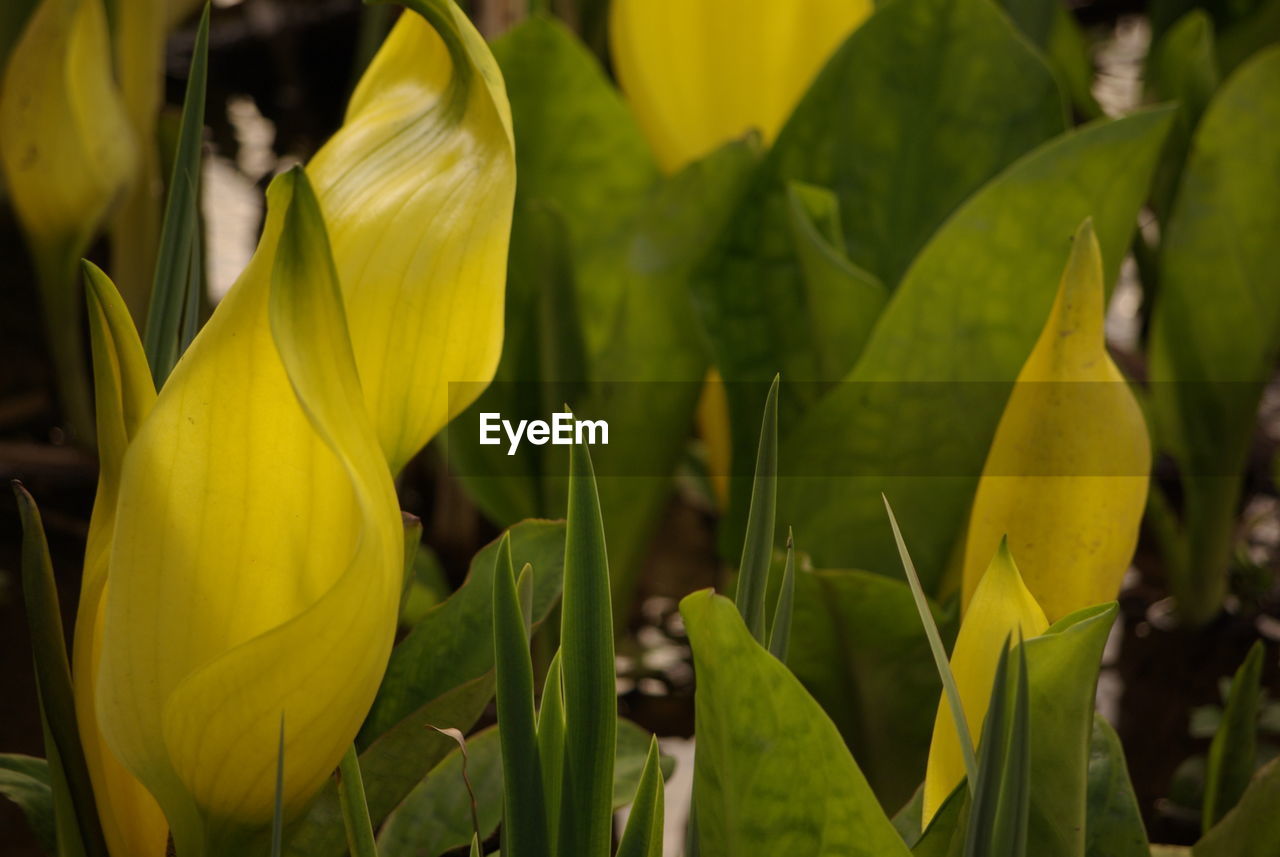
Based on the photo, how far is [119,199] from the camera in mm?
479

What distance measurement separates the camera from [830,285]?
0.35 m

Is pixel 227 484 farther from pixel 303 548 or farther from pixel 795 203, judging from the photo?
pixel 795 203

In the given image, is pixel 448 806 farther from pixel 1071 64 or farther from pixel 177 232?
pixel 1071 64

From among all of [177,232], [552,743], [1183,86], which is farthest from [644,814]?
[1183,86]

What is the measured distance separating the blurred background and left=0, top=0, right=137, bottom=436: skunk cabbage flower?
0.07 ft

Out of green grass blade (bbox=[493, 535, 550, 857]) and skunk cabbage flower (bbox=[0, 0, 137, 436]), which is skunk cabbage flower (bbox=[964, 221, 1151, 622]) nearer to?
green grass blade (bbox=[493, 535, 550, 857])

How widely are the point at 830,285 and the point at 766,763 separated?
18 centimetres

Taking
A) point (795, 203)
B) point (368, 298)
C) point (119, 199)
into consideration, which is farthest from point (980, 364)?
point (119, 199)

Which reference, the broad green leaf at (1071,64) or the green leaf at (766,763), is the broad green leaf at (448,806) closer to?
the green leaf at (766,763)

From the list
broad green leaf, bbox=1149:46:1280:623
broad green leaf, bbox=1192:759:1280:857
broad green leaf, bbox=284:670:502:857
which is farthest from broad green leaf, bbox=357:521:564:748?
broad green leaf, bbox=1149:46:1280:623

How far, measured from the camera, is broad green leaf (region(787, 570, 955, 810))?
0.30 meters

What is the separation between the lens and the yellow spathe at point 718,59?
0.42m

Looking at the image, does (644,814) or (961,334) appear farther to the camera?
(961,334)

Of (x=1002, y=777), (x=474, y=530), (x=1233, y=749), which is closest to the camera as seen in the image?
(x=1002, y=777)
